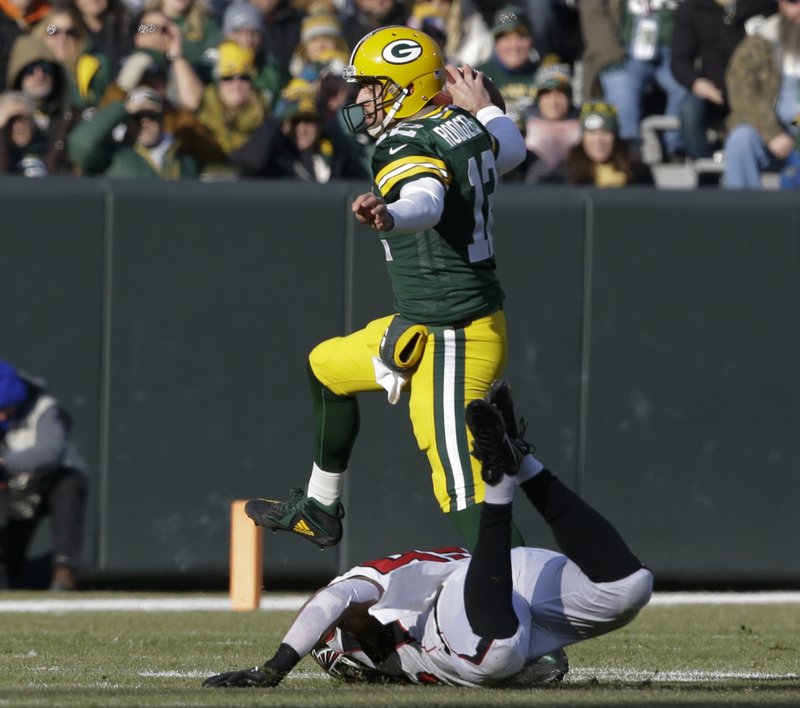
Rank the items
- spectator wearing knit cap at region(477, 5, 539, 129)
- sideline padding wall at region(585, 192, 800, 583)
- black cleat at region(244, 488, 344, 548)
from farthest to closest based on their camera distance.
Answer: spectator wearing knit cap at region(477, 5, 539, 129) → sideline padding wall at region(585, 192, 800, 583) → black cleat at region(244, 488, 344, 548)

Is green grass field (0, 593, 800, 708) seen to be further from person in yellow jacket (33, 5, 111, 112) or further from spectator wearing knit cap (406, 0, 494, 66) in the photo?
spectator wearing knit cap (406, 0, 494, 66)

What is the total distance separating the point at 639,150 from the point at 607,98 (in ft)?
1.96

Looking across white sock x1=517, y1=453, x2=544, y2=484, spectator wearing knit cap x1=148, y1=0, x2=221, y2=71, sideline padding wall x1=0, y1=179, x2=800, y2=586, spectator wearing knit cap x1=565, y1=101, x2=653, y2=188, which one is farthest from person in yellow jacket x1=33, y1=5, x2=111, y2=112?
white sock x1=517, y1=453, x2=544, y2=484

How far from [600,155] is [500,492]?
17.8ft

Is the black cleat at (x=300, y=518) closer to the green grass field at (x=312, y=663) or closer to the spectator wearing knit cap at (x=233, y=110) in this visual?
the green grass field at (x=312, y=663)

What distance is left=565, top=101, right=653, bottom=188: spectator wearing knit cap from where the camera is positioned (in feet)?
33.6

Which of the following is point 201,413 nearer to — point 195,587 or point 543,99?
point 195,587

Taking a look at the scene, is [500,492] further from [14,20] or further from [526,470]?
[14,20]

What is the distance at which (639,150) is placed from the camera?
434 inches

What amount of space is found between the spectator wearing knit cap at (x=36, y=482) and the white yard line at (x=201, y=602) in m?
0.34

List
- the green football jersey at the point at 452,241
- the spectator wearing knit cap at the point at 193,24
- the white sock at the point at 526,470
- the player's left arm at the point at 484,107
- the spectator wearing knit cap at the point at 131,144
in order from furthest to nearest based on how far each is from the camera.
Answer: the spectator wearing knit cap at the point at 193,24 → the spectator wearing knit cap at the point at 131,144 → the player's left arm at the point at 484,107 → the green football jersey at the point at 452,241 → the white sock at the point at 526,470

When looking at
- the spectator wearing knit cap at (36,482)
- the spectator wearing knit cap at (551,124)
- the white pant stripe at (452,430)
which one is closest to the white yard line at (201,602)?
the spectator wearing knit cap at (36,482)

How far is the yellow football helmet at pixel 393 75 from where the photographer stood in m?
6.00

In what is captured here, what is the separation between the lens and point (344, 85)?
1073 centimetres
